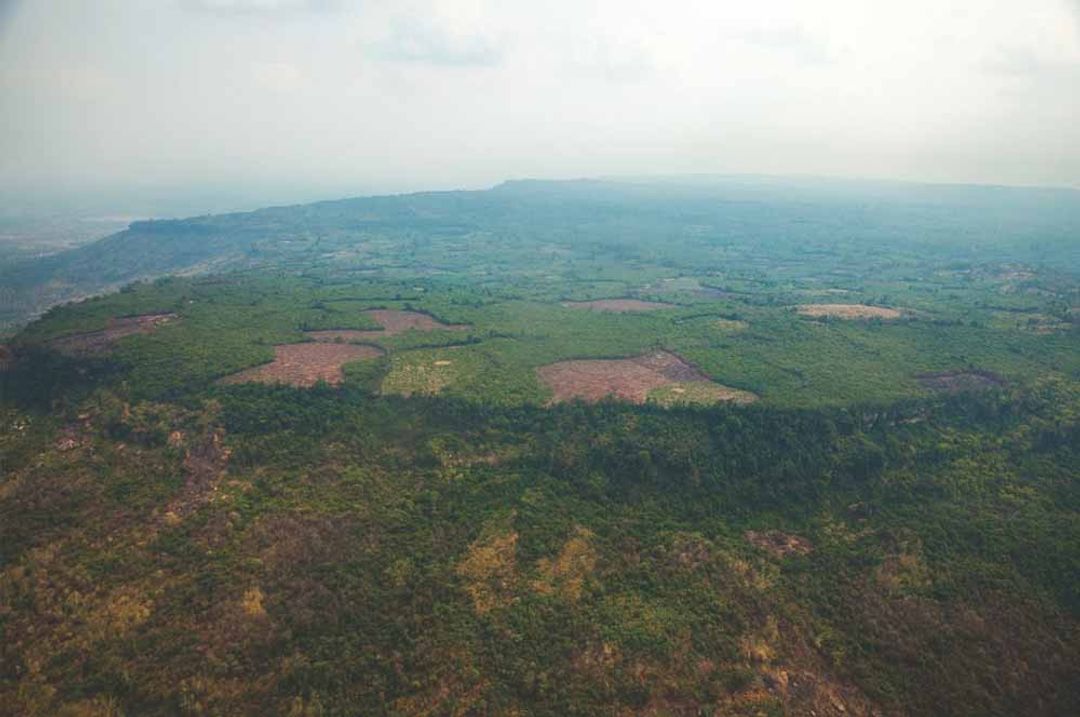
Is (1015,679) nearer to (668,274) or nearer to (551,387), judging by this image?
(551,387)

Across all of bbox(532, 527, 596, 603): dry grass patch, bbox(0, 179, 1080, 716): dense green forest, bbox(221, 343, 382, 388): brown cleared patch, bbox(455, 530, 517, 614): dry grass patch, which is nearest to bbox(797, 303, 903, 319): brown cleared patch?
bbox(0, 179, 1080, 716): dense green forest

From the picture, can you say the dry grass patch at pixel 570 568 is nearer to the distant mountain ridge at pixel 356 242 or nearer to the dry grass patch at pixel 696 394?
the dry grass patch at pixel 696 394

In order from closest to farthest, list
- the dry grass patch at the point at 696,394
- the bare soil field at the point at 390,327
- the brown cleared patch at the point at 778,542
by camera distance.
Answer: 1. the brown cleared patch at the point at 778,542
2. the dry grass patch at the point at 696,394
3. the bare soil field at the point at 390,327

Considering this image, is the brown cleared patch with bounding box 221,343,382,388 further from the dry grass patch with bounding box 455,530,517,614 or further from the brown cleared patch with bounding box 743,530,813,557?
the brown cleared patch with bounding box 743,530,813,557

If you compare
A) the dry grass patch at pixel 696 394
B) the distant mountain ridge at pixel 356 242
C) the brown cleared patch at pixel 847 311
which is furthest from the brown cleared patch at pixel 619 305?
the distant mountain ridge at pixel 356 242

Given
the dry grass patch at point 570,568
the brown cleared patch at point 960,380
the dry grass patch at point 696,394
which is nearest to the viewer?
the dry grass patch at point 570,568

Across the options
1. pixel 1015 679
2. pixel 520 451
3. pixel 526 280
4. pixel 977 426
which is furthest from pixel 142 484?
pixel 526 280

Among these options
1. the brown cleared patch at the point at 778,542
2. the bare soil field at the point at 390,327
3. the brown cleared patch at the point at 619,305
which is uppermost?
the bare soil field at the point at 390,327

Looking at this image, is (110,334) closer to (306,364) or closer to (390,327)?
(306,364)
